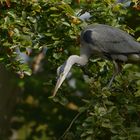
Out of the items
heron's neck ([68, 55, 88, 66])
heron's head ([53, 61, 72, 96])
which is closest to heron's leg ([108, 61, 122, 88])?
heron's neck ([68, 55, 88, 66])

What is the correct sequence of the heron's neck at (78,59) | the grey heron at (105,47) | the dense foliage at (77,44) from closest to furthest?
the dense foliage at (77,44) → the grey heron at (105,47) → the heron's neck at (78,59)

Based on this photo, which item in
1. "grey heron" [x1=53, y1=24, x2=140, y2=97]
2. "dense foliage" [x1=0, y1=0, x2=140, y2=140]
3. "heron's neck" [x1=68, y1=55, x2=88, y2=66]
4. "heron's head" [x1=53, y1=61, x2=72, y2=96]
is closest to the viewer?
"dense foliage" [x1=0, y1=0, x2=140, y2=140]

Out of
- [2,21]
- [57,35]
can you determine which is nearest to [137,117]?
[57,35]

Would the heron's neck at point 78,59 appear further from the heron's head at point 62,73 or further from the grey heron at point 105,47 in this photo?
the heron's head at point 62,73

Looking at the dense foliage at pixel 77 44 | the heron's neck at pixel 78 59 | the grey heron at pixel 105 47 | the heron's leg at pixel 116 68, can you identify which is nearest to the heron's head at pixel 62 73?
the grey heron at pixel 105 47

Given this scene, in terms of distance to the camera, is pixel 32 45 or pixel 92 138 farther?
pixel 32 45

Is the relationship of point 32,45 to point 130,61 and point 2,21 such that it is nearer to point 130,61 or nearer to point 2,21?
point 2,21

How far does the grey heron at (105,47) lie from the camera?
19.9ft

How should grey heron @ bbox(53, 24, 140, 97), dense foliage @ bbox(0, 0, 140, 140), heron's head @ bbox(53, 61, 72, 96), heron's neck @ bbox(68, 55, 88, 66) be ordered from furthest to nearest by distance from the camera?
heron's neck @ bbox(68, 55, 88, 66) < grey heron @ bbox(53, 24, 140, 97) < heron's head @ bbox(53, 61, 72, 96) < dense foliage @ bbox(0, 0, 140, 140)

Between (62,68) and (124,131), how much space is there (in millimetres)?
912

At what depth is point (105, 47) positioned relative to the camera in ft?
20.7

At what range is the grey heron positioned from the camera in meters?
6.08

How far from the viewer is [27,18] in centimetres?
637

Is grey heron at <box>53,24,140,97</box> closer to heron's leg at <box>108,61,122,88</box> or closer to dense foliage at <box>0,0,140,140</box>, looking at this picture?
heron's leg at <box>108,61,122,88</box>
